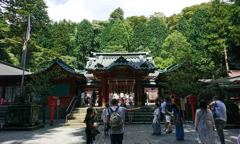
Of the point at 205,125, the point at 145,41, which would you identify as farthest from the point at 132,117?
the point at 145,41

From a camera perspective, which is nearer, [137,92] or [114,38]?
[137,92]

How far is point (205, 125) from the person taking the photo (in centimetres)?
877

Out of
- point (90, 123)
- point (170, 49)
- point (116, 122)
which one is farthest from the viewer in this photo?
point (170, 49)

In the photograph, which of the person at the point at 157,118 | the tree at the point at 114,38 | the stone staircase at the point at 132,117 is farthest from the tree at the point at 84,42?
the person at the point at 157,118

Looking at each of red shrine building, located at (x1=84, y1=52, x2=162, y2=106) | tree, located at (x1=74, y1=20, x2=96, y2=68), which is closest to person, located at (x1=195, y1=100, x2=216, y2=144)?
red shrine building, located at (x1=84, y1=52, x2=162, y2=106)

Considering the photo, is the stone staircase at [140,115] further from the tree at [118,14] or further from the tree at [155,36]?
the tree at [118,14]

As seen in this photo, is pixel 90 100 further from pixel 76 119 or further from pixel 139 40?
pixel 139 40

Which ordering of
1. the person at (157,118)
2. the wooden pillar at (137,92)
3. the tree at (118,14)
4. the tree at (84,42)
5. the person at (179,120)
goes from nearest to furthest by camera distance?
1. the person at (179,120)
2. the person at (157,118)
3. the wooden pillar at (137,92)
4. the tree at (84,42)
5. the tree at (118,14)

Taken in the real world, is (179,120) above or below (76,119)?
above

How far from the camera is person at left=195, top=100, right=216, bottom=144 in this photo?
870cm

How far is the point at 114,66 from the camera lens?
28.0 meters

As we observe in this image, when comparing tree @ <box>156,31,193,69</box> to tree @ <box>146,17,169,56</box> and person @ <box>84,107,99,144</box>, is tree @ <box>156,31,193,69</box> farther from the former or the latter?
person @ <box>84,107,99,144</box>

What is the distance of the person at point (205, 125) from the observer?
8.70 meters

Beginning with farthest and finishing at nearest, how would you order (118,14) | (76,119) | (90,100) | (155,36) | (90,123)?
1. (118,14)
2. (155,36)
3. (90,100)
4. (76,119)
5. (90,123)
